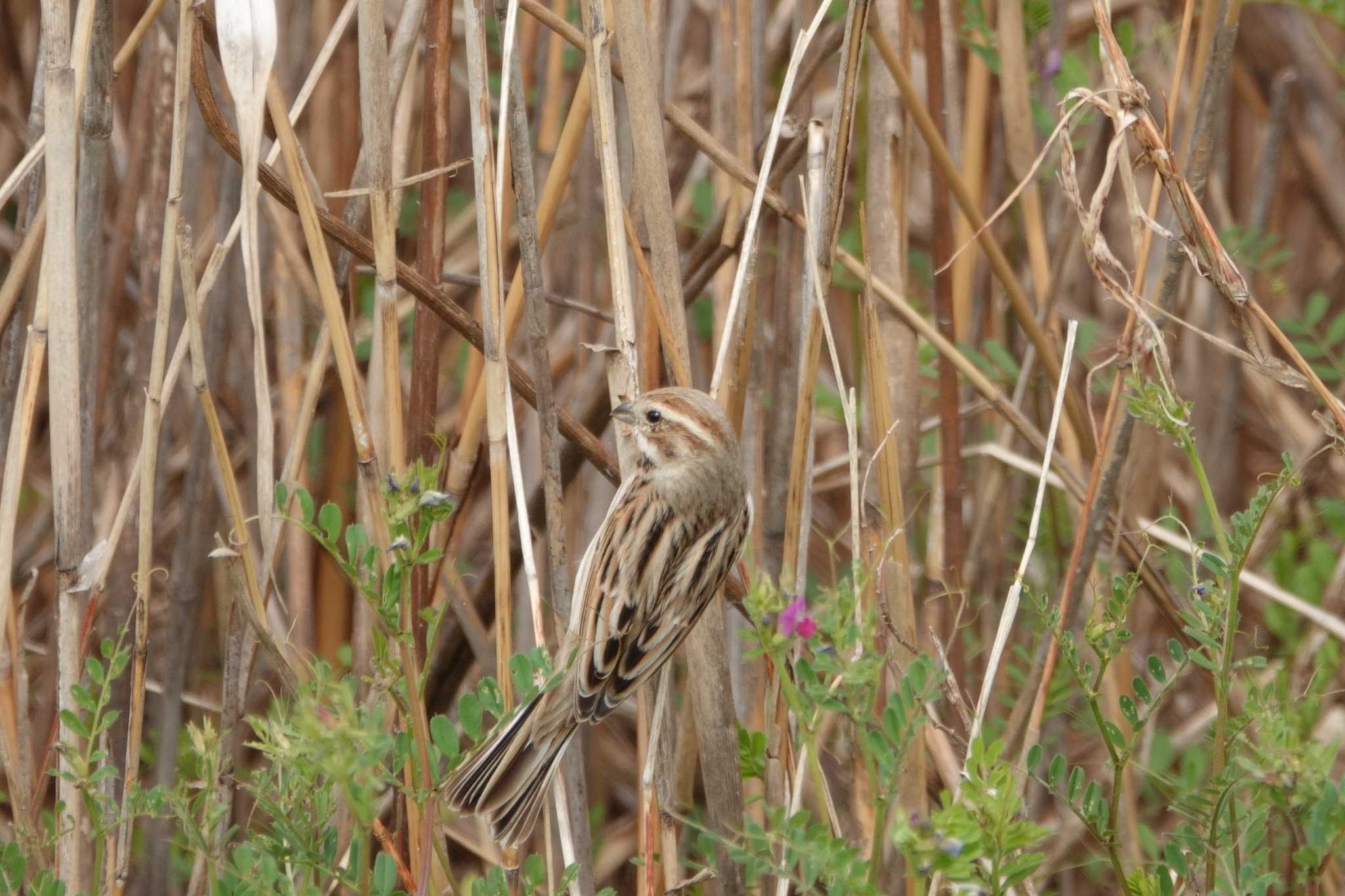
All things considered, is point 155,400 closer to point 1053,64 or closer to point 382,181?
point 382,181

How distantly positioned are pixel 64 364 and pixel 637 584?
95 centimetres

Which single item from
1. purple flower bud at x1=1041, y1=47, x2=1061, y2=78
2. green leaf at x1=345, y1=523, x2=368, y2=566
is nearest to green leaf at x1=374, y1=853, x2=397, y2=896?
green leaf at x1=345, y1=523, x2=368, y2=566

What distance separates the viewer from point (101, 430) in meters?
3.36

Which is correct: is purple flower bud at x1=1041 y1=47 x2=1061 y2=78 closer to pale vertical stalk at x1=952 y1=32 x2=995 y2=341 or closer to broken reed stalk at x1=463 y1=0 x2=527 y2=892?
pale vertical stalk at x1=952 y1=32 x2=995 y2=341

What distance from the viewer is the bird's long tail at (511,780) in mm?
2039

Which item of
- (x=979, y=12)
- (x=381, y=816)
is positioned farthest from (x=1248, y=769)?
(x=381, y=816)

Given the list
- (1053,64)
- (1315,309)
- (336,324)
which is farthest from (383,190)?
(1315,309)

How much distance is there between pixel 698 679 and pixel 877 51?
3.72 feet

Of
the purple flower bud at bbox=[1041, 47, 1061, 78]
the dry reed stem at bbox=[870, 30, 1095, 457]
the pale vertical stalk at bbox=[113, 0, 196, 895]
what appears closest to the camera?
the pale vertical stalk at bbox=[113, 0, 196, 895]

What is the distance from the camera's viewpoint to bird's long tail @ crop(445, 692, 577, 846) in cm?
204

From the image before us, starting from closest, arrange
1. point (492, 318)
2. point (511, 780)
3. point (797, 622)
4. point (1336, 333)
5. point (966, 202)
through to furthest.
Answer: point (797, 622) < point (492, 318) < point (511, 780) < point (966, 202) < point (1336, 333)

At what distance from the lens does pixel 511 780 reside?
2.07m

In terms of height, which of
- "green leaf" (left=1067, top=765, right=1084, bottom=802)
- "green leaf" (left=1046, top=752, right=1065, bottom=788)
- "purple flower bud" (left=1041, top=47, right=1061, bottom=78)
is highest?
"purple flower bud" (left=1041, top=47, right=1061, bottom=78)

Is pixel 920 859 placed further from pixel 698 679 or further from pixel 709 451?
pixel 709 451
